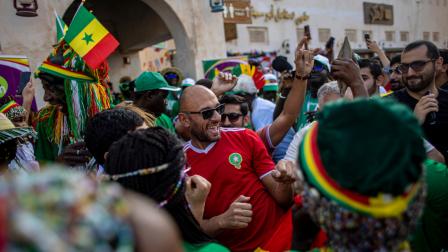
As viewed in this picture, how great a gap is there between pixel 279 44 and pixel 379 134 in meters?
15.7

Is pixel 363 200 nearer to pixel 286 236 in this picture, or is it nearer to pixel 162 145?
pixel 162 145

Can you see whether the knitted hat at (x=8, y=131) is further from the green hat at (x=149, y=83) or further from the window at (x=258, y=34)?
the window at (x=258, y=34)

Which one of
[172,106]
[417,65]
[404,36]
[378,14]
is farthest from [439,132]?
[404,36]

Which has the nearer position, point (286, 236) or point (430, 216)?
point (430, 216)

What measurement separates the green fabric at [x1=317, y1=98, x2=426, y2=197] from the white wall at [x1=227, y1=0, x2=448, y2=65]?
1376 cm

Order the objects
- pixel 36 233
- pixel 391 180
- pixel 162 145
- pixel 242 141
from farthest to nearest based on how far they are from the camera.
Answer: pixel 242 141 → pixel 162 145 → pixel 391 180 → pixel 36 233

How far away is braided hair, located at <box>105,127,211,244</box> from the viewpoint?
145cm

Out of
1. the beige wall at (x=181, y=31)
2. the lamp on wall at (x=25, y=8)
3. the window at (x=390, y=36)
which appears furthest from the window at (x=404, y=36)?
the lamp on wall at (x=25, y=8)

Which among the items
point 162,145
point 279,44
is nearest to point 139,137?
point 162,145

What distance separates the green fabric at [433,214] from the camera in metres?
1.57

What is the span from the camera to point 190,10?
899cm

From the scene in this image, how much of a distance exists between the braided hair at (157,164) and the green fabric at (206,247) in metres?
0.03

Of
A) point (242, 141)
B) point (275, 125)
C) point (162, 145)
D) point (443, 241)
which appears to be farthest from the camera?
point (275, 125)

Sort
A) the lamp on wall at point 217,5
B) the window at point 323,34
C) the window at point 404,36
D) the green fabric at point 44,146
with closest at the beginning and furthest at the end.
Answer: the green fabric at point 44,146
the lamp on wall at point 217,5
the window at point 323,34
the window at point 404,36
